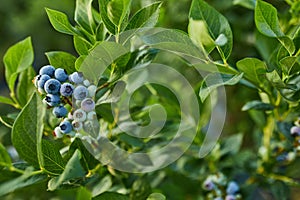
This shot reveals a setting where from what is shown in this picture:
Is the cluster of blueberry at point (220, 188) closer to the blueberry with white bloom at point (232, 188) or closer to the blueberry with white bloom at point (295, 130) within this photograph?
the blueberry with white bloom at point (232, 188)

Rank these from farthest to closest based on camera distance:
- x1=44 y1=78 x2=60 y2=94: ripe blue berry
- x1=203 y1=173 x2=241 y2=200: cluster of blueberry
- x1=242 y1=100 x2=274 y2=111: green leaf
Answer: x1=203 y1=173 x2=241 y2=200: cluster of blueberry, x1=242 y1=100 x2=274 y2=111: green leaf, x1=44 y1=78 x2=60 y2=94: ripe blue berry

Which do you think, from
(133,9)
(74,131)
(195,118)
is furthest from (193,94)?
(133,9)

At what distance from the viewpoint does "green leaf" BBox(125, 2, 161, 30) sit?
491 mm

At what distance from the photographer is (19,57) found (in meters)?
0.63

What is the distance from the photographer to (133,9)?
1040mm

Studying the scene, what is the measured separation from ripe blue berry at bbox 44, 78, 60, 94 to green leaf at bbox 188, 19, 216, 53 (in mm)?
149

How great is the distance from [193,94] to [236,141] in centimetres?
14

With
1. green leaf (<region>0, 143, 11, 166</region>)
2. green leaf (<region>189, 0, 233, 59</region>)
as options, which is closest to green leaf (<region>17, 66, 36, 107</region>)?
green leaf (<region>0, 143, 11, 166</region>)

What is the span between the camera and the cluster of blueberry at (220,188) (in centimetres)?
73

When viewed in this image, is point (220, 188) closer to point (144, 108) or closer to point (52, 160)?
point (144, 108)

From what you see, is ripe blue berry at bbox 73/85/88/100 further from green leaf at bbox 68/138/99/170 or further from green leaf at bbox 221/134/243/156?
green leaf at bbox 221/134/243/156

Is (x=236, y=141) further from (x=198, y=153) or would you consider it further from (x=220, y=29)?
(x=220, y=29)

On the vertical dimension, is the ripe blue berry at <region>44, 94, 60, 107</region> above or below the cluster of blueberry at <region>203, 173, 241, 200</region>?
above

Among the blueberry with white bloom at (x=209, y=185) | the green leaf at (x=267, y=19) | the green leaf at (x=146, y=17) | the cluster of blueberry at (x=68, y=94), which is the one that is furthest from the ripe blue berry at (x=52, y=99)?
the blueberry with white bloom at (x=209, y=185)
